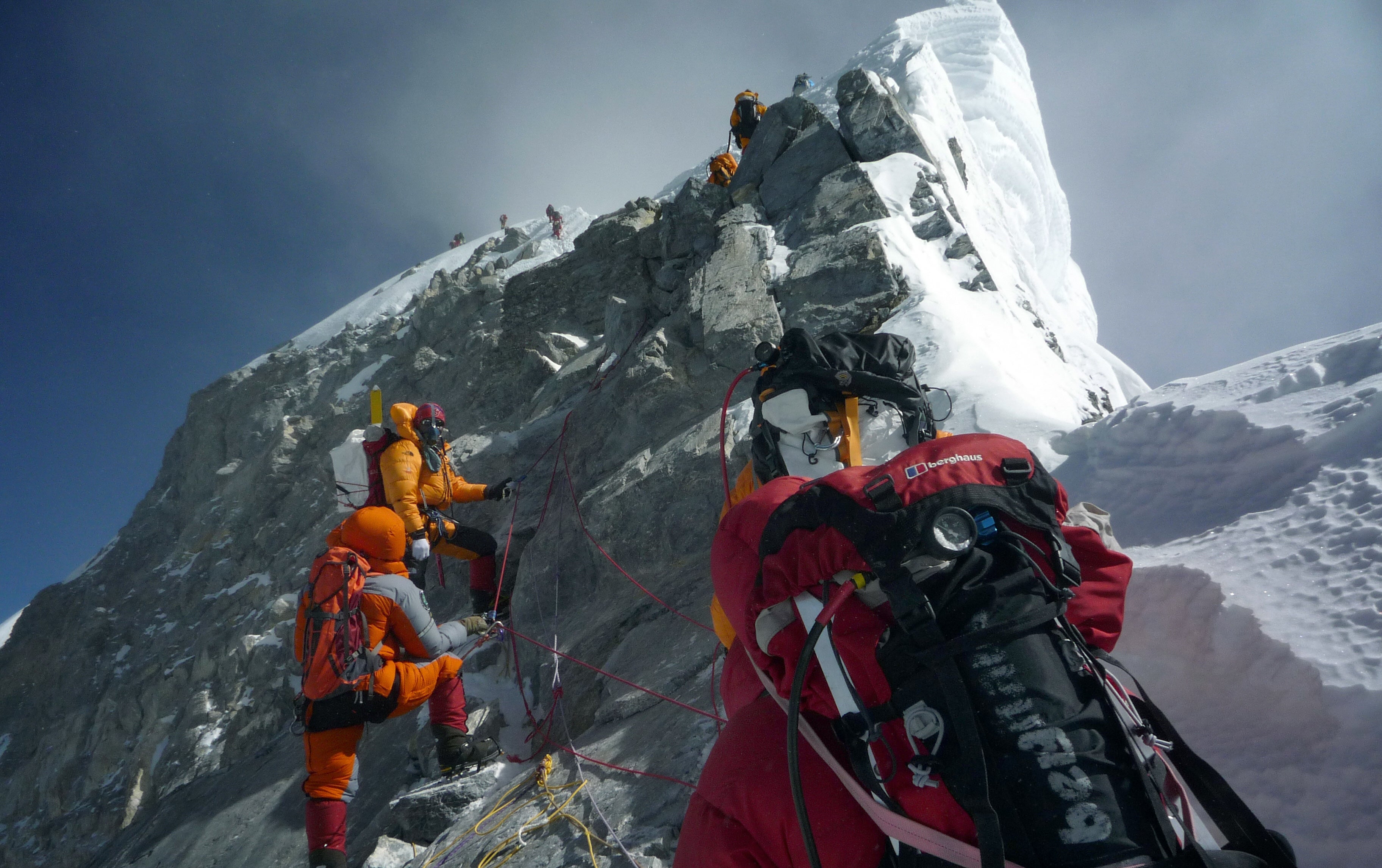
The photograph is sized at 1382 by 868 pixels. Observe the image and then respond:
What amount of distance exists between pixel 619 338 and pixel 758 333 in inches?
135

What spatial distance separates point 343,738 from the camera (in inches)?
157

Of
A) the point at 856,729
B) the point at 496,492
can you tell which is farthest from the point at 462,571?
the point at 856,729

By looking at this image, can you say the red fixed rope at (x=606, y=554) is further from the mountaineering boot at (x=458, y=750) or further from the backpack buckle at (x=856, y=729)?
the backpack buckle at (x=856, y=729)

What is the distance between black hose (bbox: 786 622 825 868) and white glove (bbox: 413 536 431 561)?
484 centimetres

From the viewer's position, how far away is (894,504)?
125 centimetres

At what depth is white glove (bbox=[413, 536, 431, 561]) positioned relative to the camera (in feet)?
17.6

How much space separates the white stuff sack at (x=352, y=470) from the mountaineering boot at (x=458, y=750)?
132 inches

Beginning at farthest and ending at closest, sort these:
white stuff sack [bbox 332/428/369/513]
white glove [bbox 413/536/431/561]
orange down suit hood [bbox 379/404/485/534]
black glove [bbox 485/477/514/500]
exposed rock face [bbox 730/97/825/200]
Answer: exposed rock face [bbox 730/97/825/200], white stuff sack [bbox 332/428/369/513], black glove [bbox 485/477/514/500], orange down suit hood [bbox 379/404/485/534], white glove [bbox 413/536/431/561]

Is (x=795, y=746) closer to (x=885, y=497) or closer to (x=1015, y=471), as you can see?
(x=885, y=497)

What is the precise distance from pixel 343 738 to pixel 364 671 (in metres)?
0.52

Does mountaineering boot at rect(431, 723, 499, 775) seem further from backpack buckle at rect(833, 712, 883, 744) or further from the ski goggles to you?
backpack buckle at rect(833, 712, 883, 744)

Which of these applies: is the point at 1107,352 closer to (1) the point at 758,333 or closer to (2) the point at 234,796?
(1) the point at 758,333

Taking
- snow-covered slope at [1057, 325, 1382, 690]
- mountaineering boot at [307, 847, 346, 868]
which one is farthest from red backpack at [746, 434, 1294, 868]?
mountaineering boot at [307, 847, 346, 868]

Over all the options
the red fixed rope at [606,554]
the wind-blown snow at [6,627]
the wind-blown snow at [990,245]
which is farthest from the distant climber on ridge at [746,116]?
the wind-blown snow at [6,627]
